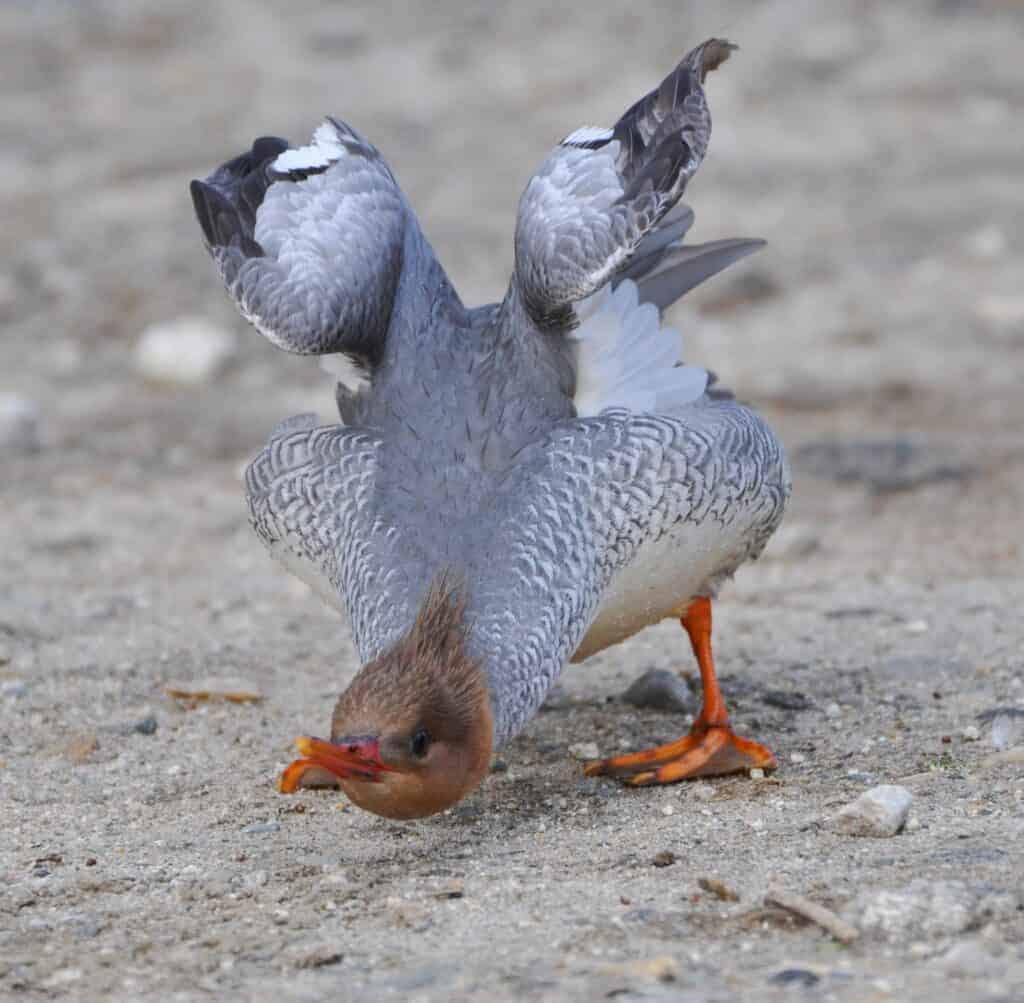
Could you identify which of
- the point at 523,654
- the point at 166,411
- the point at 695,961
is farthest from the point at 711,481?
the point at 166,411

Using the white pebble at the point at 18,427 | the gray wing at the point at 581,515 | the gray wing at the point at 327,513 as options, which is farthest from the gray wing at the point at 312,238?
the white pebble at the point at 18,427

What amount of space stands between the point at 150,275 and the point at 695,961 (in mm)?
10342

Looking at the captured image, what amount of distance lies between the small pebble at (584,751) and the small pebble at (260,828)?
121cm

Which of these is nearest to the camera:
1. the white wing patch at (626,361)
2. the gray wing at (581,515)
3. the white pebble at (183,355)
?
the gray wing at (581,515)

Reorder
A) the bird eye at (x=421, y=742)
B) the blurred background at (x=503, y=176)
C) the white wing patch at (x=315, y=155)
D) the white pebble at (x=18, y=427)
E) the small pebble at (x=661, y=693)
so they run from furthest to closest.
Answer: the blurred background at (x=503, y=176) → the white pebble at (x=18, y=427) → the small pebble at (x=661, y=693) → the white wing patch at (x=315, y=155) → the bird eye at (x=421, y=742)

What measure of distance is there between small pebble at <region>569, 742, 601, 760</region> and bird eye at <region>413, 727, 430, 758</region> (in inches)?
62.7

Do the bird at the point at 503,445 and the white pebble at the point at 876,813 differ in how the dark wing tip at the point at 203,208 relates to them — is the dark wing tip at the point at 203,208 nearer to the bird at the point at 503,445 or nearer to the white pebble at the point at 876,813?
the bird at the point at 503,445

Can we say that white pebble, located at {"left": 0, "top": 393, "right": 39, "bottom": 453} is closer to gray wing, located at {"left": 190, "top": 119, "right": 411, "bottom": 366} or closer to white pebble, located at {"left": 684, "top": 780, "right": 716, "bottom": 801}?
gray wing, located at {"left": 190, "top": 119, "right": 411, "bottom": 366}

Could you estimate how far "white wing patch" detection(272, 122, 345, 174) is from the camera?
681 cm

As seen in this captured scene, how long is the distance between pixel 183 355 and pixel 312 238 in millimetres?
6178

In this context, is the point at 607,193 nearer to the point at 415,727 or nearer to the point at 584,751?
the point at 584,751

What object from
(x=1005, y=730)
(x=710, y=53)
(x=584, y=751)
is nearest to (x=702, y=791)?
(x=584, y=751)

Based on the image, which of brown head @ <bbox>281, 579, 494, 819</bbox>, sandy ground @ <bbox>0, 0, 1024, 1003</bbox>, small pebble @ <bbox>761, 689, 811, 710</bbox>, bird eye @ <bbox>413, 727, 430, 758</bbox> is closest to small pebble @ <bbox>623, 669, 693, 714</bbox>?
sandy ground @ <bbox>0, 0, 1024, 1003</bbox>

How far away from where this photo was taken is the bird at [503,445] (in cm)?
545
